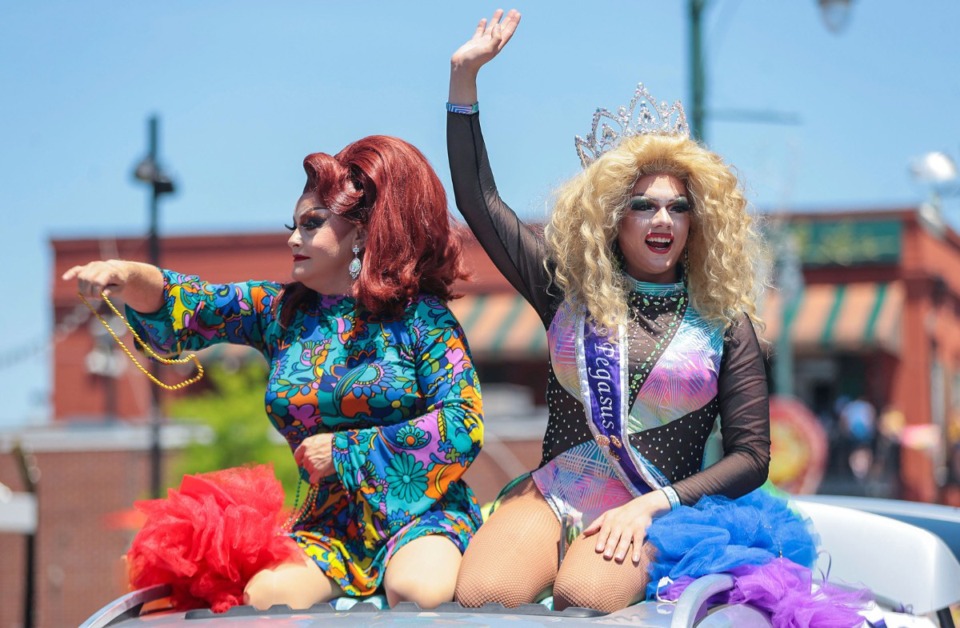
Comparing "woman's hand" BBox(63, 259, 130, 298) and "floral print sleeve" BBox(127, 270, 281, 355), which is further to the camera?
"floral print sleeve" BBox(127, 270, 281, 355)

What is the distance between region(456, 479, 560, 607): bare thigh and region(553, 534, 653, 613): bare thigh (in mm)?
93

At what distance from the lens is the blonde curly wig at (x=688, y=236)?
335 cm

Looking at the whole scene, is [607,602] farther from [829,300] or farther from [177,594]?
[829,300]

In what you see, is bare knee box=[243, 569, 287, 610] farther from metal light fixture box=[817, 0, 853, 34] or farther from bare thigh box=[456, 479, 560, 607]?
metal light fixture box=[817, 0, 853, 34]

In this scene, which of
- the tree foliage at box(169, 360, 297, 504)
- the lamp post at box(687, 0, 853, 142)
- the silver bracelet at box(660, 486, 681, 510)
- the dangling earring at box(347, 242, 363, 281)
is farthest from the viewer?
the tree foliage at box(169, 360, 297, 504)

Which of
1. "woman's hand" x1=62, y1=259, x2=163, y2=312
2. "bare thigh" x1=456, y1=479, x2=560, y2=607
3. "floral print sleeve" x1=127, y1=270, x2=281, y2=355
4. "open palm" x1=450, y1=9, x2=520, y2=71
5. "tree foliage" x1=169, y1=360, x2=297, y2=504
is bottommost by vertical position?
"tree foliage" x1=169, y1=360, x2=297, y2=504

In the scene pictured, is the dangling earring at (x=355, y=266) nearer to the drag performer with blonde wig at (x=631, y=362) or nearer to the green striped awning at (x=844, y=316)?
the drag performer with blonde wig at (x=631, y=362)

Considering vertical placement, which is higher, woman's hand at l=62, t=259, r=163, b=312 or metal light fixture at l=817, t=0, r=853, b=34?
metal light fixture at l=817, t=0, r=853, b=34

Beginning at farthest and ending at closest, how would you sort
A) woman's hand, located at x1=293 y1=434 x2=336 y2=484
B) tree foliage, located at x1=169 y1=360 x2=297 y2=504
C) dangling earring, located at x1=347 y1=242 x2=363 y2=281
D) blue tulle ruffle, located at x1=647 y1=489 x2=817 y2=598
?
tree foliage, located at x1=169 y1=360 x2=297 y2=504
dangling earring, located at x1=347 y1=242 x2=363 y2=281
woman's hand, located at x1=293 y1=434 x2=336 y2=484
blue tulle ruffle, located at x1=647 y1=489 x2=817 y2=598

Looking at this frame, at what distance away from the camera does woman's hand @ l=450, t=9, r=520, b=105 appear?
3314mm

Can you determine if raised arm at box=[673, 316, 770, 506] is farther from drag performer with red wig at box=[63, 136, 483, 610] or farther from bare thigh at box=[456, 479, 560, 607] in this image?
drag performer with red wig at box=[63, 136, 483, 610]

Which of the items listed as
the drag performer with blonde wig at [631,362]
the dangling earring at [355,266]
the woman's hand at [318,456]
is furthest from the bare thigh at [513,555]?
A: the dangling earring at [355,266]

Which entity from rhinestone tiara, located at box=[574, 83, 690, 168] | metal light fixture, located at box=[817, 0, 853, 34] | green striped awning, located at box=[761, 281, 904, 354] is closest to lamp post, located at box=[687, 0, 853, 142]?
metal light fixture, located at box=[817, 0, 853, 34]

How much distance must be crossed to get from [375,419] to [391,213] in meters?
0.55
